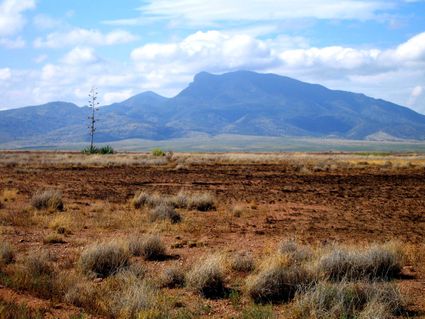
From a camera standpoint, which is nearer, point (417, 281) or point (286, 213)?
point (417, 281)

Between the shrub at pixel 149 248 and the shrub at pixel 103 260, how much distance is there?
1.17m

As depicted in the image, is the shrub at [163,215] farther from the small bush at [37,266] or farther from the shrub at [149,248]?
the small bush at [37,266]

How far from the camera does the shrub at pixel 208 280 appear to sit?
9.24 metres

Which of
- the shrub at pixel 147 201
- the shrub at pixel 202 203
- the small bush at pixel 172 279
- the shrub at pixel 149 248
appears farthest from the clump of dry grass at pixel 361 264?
the shrub at pixel 147 201

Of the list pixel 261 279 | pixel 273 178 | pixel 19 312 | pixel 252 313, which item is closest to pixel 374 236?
pixel 261 279

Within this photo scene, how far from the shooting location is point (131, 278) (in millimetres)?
9414

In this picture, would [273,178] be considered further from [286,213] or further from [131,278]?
[131,278]

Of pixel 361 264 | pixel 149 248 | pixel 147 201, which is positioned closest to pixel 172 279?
pixel 149 248

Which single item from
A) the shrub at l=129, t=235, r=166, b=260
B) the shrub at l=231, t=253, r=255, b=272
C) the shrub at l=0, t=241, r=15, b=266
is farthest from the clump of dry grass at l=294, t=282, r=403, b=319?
the shrub at l=0, t=241, r=15, b=266

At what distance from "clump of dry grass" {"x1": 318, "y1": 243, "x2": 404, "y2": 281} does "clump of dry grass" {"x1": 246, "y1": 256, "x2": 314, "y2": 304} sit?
0.49m

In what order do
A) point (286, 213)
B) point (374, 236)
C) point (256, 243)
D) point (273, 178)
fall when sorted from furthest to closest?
1. point (273, 178)
2. point (286, 213)
3. point (374, 236)
4. point (256, 243)

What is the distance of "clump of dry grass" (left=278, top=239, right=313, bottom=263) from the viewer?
10759mm

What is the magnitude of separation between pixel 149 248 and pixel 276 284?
4.08 m

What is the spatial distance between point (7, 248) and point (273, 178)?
92.5 feet
